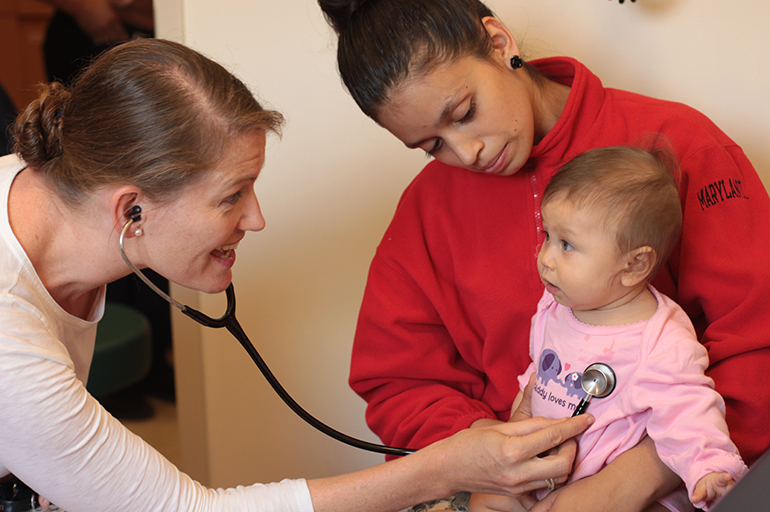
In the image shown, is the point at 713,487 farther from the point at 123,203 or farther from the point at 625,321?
the point at 123,203

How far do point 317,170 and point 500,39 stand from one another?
727mm

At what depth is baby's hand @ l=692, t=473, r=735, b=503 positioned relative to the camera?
0.87 m

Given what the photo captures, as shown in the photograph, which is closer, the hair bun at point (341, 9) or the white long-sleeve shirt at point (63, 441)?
the white long-sleeve shirt at point (63, 441)

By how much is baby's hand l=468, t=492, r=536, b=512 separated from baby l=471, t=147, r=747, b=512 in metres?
0.03

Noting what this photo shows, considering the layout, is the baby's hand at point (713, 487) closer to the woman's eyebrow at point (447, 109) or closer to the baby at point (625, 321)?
the baby at point (625, 321)

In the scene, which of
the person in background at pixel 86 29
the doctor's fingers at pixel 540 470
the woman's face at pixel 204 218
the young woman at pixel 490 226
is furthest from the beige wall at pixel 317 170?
the doctor's fingers at pixel 540 470

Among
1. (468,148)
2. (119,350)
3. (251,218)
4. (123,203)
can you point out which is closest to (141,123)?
(123,203)

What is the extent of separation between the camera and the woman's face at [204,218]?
108 cm

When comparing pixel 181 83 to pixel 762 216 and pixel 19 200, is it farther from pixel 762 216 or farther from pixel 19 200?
pixel 762 216

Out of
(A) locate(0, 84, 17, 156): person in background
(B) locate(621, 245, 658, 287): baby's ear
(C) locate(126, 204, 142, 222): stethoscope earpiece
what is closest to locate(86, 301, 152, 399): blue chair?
(A) locate(0, 84, 17, 156): person in background

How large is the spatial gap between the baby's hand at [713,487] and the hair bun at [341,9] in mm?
923

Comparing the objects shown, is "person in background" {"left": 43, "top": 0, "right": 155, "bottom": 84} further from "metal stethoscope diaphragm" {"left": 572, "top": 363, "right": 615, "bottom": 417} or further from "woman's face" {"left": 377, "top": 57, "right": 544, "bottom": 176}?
"metal stethoscope diaphragm" {"left": 572, "top": 363, "right": 615, "bottom": 417}

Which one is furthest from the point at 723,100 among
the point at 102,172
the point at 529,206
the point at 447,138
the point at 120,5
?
the point at 120,5

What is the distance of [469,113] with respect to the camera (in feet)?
3.76
